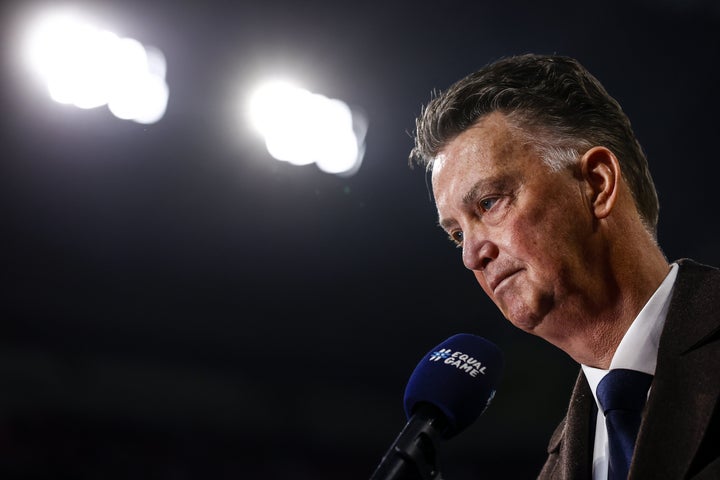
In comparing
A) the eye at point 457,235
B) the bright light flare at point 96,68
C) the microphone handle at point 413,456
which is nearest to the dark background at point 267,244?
the bright light flare at point 96,68

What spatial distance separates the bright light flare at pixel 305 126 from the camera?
4.38 m

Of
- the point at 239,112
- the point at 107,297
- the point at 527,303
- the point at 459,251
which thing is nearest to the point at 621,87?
the point at 459,251

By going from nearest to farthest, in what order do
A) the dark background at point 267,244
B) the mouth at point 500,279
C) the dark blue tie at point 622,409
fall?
the dark blue tie at point 622,409, the mouth at point 500,279, the dark background at point 267,244

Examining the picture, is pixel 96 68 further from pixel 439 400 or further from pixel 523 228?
pixel 439 400

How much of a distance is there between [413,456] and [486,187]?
0.60 meters

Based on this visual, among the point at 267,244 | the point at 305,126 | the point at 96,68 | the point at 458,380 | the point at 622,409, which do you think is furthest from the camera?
the point at 267,244

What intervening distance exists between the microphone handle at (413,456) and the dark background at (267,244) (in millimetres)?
3027

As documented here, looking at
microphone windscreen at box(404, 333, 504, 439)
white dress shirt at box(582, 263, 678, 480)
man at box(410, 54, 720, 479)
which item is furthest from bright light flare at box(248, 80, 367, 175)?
white dress shirt at box(582, 263, 678, 480)

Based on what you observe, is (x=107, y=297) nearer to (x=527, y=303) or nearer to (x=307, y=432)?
(x=307, y=432)

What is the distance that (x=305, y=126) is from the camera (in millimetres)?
4461

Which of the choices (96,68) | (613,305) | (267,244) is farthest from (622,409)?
(267,244)

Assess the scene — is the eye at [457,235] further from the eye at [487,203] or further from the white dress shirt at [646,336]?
the white dress shirt at [646,336]

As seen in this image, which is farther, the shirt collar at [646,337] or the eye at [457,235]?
the eye at [457,235]

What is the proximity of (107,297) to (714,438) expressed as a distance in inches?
262
